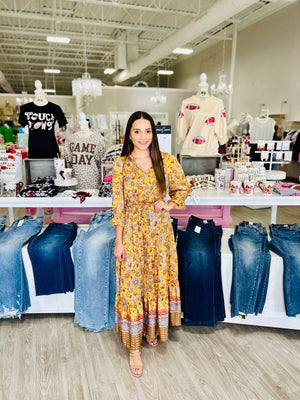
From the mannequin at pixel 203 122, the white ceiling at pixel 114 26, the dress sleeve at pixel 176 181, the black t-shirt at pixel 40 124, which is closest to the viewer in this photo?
the dress sleeve at pixel 176 181

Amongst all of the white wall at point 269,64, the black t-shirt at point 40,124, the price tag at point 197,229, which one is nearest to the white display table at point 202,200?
the price tag at point 197,229

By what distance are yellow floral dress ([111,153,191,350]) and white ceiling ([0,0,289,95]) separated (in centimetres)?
551

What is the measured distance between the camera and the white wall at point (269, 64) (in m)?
7.57

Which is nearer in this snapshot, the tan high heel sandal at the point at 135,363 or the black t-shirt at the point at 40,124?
the tan high heel sandal at the point at 135,363

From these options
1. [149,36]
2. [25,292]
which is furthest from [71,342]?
[149,36]

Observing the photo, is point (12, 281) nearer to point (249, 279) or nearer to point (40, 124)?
point (249, 279)

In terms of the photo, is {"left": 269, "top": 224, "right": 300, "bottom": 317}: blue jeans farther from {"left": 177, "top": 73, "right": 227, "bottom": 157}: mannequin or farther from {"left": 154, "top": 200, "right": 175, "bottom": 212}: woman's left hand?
{"left": 177, "top": 73, "right": 227, "bottom": 157}: mannequin

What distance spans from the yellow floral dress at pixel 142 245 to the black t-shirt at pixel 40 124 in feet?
6.96

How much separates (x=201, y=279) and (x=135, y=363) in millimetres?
745

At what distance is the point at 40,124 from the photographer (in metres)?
3.66

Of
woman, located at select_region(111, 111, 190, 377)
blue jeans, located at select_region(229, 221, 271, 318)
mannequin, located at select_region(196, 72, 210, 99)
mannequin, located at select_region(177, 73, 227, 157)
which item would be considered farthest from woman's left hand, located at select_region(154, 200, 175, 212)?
mannequin, located at select_region(196, 72, 210, 99)

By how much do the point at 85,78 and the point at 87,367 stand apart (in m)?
6.61

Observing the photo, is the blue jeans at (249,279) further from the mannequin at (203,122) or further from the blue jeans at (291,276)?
the mannequin at (203,122)

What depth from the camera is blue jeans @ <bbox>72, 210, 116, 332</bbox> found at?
2.29 metres
